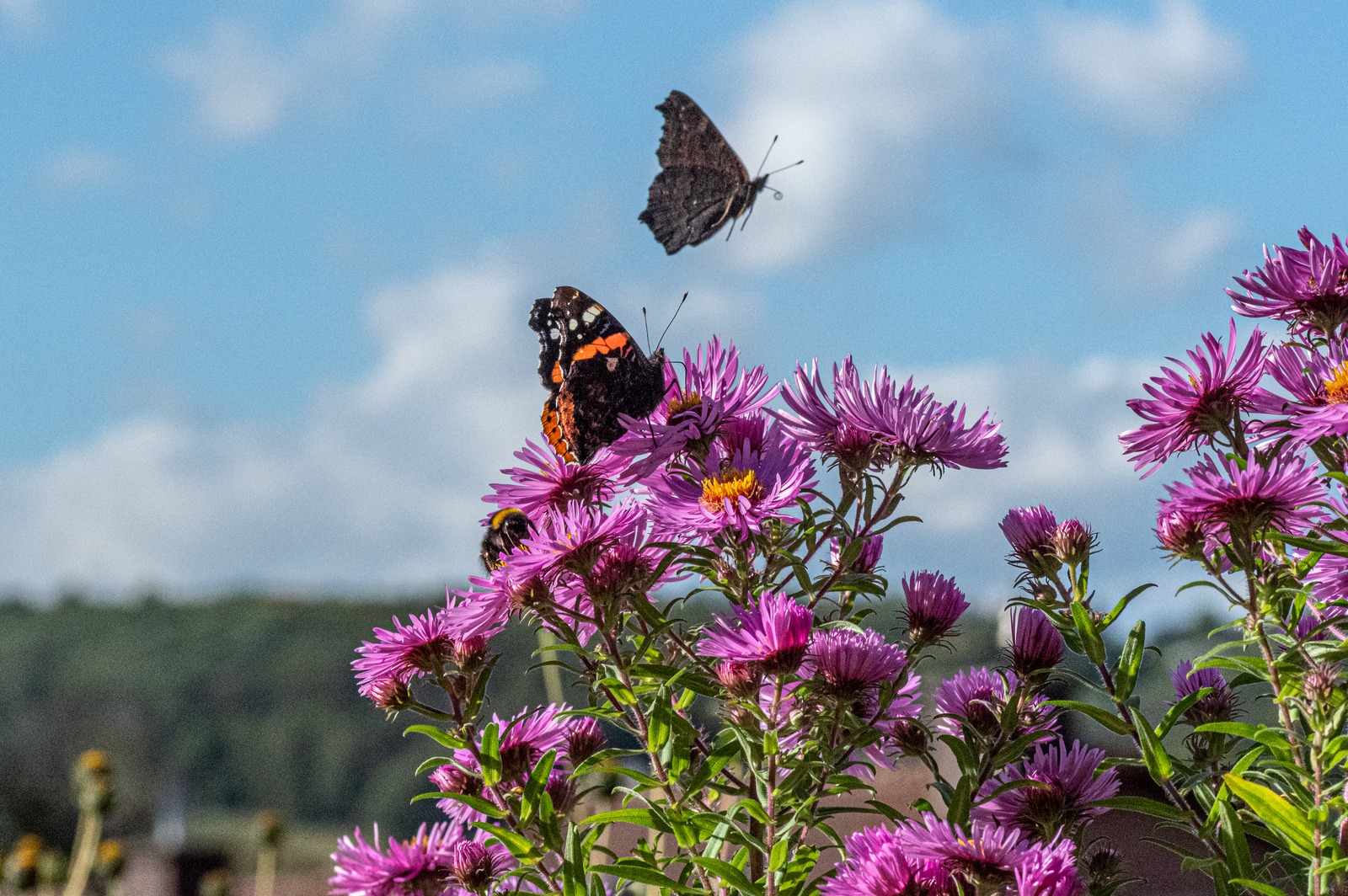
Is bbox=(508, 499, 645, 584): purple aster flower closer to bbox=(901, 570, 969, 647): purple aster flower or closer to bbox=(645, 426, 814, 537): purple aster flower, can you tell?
bbox=(645, 426, 814, 537): purple aster flower

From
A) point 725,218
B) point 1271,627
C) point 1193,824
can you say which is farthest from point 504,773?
point 725,218

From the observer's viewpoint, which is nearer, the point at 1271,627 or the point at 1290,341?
the point at 1290,341

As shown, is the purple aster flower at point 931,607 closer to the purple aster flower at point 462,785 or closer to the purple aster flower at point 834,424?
the purple aster flower at point 834,424

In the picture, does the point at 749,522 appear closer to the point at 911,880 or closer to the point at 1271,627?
the point at 911,880

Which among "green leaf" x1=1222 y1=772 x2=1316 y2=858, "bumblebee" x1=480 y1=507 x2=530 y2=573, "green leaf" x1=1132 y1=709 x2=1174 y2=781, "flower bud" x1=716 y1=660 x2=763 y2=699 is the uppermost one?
"bumblebee" x1=480 y1=507 x2=530 y2=573

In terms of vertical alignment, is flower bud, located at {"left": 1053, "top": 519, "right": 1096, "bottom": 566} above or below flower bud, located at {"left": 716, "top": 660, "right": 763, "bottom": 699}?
above

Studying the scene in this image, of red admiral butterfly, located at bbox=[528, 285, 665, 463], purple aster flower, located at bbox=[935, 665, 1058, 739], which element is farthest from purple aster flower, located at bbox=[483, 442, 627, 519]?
purple aster flower, located at bbox=[935, 665, 1058, 739]

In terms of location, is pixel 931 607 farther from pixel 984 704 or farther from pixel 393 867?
pixel 393 867

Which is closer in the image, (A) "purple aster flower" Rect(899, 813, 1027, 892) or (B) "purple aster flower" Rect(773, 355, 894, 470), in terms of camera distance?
(A) "purple aster flower" Rect(899, 813, 1027, 892)
